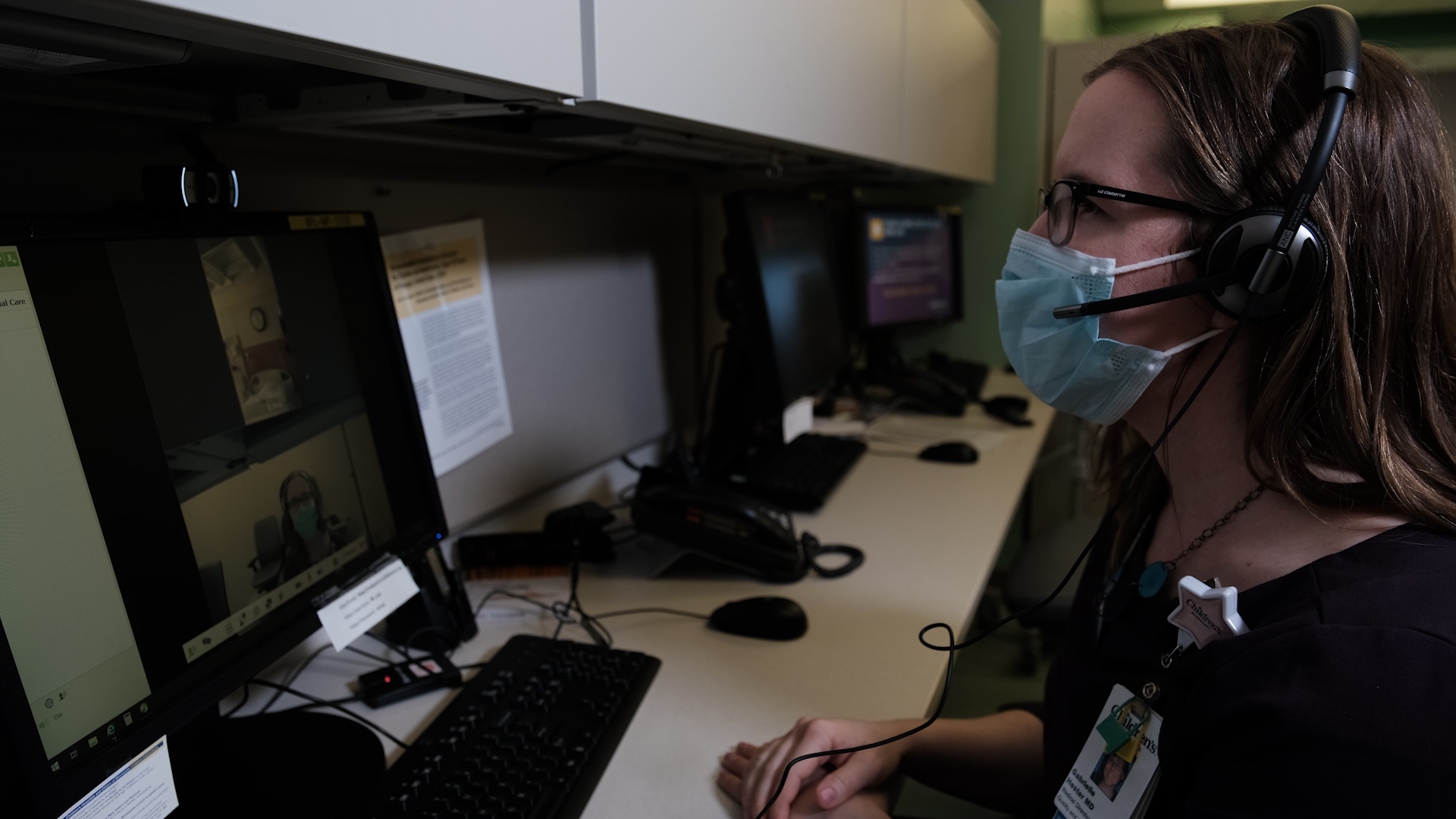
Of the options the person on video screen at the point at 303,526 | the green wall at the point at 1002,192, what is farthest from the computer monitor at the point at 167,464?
the green wall at the point at 1002,192

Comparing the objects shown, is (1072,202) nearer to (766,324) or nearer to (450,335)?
(766,324)

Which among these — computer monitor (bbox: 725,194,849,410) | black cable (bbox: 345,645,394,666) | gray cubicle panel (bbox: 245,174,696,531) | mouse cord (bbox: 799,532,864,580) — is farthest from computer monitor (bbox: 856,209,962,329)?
black cable (bbox: 345,645,394,666)

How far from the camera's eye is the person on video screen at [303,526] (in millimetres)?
700

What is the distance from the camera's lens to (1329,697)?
0.49 m

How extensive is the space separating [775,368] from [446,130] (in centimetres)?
60

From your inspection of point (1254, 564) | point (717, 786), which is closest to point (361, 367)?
→ point (717, 786)

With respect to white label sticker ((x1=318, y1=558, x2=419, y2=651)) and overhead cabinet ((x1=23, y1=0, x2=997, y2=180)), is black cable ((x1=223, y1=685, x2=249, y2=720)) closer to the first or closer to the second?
white label sticker ((x1=318, y1=558, x2=419, y2=651))

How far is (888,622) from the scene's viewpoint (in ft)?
3.22

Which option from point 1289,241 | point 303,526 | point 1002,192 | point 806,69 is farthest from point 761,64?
point 1002,192

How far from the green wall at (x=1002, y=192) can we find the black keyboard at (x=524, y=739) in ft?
6.47

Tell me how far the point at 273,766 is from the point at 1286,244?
0.89m

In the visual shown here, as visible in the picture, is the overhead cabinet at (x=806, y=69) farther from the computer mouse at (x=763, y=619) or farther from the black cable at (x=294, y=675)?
the black cable at (x=294, y=675)

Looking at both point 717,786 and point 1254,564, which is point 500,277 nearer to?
point 717,786

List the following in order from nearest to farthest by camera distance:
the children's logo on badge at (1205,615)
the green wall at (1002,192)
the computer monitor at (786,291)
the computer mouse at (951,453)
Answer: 1. the children's logo on badge at (1205,615)
2. the computer monitor at (786,291)
3. the computer mouse at (951,453)
4. the green wall at (1002,192)
